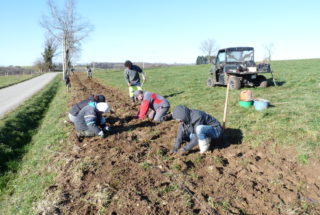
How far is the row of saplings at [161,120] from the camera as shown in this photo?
5.19m

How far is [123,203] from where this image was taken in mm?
3764

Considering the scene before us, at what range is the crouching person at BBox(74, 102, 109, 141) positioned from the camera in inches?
249

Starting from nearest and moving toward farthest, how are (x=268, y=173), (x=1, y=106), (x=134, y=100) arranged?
(x=268, y=173) → (x=134, y=100) → (x=1, y=106)

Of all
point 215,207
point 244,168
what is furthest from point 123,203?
point 244,168

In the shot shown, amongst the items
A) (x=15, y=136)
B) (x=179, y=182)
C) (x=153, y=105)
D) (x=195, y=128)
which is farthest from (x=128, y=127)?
(x=15, y=136)

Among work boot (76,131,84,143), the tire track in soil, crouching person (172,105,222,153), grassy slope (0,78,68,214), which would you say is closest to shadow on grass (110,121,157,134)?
work boot (76,131,84,143)

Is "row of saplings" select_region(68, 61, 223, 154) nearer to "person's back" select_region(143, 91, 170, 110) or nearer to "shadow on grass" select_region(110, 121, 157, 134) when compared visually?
"person's back" select_region(143, 91, 170, 110)

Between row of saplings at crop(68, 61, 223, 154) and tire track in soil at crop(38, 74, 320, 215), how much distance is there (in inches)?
13.2

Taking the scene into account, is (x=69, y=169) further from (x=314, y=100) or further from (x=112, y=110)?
(x=314, y=100)

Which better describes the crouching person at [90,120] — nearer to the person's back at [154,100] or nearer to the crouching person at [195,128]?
the person's back at [154,100]

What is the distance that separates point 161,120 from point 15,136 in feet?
14.4

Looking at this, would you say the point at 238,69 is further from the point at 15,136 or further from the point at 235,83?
the point at 15,136

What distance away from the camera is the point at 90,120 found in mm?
6398

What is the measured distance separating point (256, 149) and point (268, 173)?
0.97 metres
